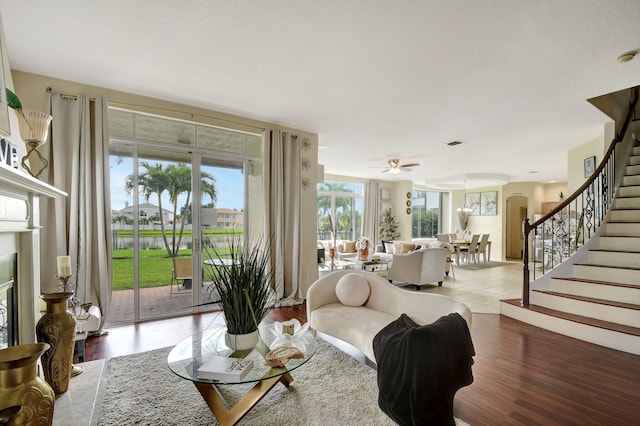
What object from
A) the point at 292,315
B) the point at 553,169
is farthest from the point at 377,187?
the point at 292,315

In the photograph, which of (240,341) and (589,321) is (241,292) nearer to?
(240,341)

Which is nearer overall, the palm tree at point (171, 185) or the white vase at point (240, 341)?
the white vase at point (240, 341)

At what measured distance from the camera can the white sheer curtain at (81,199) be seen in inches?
118

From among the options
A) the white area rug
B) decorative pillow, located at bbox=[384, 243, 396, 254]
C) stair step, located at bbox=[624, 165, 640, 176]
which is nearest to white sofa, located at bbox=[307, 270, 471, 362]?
the white area rug

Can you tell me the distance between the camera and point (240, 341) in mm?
1976

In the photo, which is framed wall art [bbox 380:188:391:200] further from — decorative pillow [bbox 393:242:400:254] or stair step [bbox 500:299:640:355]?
stair step [bbox 500:299:640:355]

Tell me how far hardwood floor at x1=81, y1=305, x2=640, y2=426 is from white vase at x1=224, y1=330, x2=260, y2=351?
144cm

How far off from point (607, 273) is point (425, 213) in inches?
317

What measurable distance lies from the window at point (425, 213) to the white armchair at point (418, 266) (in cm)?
573

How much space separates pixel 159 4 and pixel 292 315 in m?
3.51

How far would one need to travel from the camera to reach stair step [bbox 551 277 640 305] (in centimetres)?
325

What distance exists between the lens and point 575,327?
3.24 m

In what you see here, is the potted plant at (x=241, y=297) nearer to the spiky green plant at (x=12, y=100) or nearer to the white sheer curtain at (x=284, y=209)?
the spiky green plant at (x=12, y=100)

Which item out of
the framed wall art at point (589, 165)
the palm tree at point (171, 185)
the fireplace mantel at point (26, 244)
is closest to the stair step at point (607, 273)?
the framed wall art at point (589, 165)
